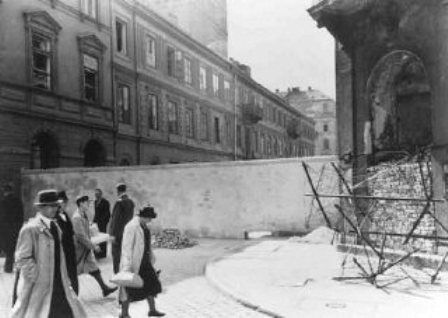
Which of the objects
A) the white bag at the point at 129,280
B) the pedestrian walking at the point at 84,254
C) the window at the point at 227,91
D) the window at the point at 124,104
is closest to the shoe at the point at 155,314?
the white bag at the point at 129,280

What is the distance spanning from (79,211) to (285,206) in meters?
8.74

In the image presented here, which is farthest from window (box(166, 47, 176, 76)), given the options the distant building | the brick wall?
the brick wall

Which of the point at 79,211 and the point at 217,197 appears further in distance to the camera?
the point at 217,197

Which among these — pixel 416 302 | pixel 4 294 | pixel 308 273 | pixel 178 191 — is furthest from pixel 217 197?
pixel 416 302

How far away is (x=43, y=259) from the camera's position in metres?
4.95

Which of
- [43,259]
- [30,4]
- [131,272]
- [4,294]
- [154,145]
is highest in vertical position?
[30,4]

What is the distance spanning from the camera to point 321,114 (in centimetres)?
7512

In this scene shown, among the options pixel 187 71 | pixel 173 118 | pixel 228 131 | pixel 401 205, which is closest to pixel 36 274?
pixel 401 205

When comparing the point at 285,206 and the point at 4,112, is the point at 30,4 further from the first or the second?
the point at 285,206

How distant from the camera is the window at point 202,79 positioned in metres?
35.5

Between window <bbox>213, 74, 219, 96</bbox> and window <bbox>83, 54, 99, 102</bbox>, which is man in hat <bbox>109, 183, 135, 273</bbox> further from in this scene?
window <bbox>213, 74, 219, 96</bbox>

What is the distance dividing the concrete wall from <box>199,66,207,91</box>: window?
18055 millimetres

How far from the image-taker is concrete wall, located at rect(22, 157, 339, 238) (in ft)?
52.0

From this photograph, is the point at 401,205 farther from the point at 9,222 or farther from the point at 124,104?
the point at 124,104
